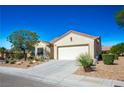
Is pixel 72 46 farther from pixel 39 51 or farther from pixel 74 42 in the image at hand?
pixel 39 51

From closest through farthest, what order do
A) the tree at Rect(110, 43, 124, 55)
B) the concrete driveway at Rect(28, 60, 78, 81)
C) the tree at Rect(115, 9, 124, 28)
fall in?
1. the tree at Rect(115, 9, 124, 28)
2. the concrete driveway at Rect(28, 60, 78, 81)
3. the tree at Rect(110, 43, 124, 55)

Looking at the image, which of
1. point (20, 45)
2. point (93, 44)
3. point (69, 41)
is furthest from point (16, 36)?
point (93, 44)

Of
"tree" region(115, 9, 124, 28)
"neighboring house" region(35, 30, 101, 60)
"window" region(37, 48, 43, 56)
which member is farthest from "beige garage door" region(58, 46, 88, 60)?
"tree" region(115, 9, 124, 28)

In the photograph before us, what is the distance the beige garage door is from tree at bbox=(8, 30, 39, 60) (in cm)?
420

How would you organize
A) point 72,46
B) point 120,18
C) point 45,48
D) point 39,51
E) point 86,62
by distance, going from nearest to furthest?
point 120,18, point 86,62, point 72,46, point 45,48, point 39,51

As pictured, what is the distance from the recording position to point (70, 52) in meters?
27.8

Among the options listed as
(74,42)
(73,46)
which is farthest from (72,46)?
(74,42)

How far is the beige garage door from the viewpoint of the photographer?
26.8 meters

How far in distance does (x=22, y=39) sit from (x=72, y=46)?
7.17m

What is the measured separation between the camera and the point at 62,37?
94.4 feet

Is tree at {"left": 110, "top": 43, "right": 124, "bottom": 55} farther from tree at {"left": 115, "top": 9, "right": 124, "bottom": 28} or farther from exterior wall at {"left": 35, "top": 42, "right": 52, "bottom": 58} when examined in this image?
tree at {"left": 115, "top": 9, "right": 124, "bottom": 28}

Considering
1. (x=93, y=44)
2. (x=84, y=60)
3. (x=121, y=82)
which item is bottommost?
(x=121, y=82)
